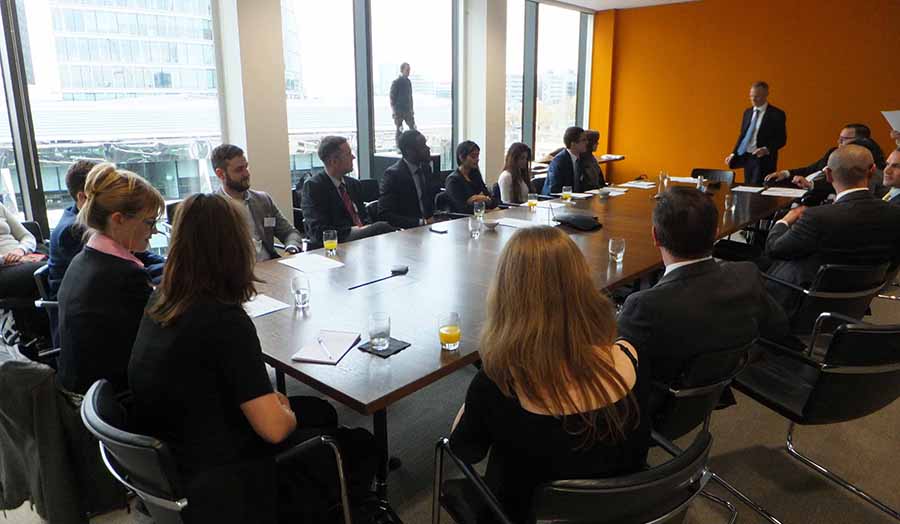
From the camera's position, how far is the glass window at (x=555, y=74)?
29.7ft

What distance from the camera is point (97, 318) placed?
1905mm

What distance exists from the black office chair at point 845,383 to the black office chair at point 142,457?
1.66 metres

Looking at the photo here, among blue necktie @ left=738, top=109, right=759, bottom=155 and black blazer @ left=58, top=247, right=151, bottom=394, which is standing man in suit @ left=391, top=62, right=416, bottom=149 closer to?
blue necktie @ left=738, top=109, right=759, bottom=155

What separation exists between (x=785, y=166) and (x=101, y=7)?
857 centimetres

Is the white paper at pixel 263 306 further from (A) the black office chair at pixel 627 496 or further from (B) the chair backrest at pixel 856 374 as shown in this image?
(B) the chair backrest at pixel 856 374

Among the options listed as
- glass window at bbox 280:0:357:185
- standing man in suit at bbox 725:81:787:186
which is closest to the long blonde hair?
glass window at bbox 280:0:357:185

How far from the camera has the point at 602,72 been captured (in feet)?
32.4

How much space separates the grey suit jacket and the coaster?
202cm

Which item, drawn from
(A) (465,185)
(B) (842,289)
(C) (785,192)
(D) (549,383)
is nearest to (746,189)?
(C) (785,192)

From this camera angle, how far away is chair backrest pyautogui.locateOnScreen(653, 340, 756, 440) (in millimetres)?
1772

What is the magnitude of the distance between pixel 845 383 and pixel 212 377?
2.04m

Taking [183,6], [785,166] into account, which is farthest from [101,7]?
[785,166]

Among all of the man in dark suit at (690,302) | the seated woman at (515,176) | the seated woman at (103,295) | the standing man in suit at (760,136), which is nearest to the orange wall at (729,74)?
the standing man in suit at (760,136)

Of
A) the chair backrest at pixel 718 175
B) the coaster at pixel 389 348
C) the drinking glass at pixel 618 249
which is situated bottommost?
the coaster at pixel 389 348
